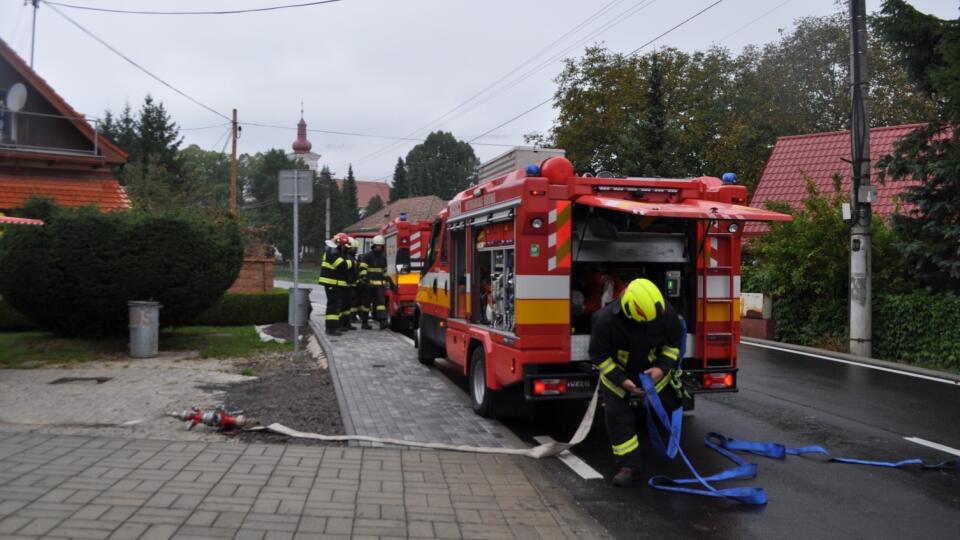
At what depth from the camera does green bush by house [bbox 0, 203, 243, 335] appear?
1171 centimetres

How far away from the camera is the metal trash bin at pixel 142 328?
469 inches

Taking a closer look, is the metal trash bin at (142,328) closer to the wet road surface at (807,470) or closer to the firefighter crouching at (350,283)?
the firefighter crouching at (350,283)

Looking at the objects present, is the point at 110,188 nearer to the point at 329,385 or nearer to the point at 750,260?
the point at 329,385

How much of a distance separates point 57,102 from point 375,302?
10.4 m

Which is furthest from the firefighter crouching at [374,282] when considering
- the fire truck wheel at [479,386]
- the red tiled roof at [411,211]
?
the red tiled roof at [411,211]

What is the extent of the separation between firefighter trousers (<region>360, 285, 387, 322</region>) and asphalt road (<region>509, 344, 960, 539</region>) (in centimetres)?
855

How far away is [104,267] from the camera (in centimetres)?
1188

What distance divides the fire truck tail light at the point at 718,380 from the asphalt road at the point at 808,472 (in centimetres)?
55

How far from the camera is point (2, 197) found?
17.8m

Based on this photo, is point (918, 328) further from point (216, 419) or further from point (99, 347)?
point (99, 347)

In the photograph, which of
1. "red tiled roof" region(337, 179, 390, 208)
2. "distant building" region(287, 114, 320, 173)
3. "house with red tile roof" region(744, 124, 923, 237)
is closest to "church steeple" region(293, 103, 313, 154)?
"distant building" region(287, 114, 320, 173)

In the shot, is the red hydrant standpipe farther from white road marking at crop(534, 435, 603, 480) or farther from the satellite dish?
the satellite dish

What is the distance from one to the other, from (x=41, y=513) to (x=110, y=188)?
17.1 m

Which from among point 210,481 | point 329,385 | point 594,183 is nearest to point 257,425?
point 210,481
